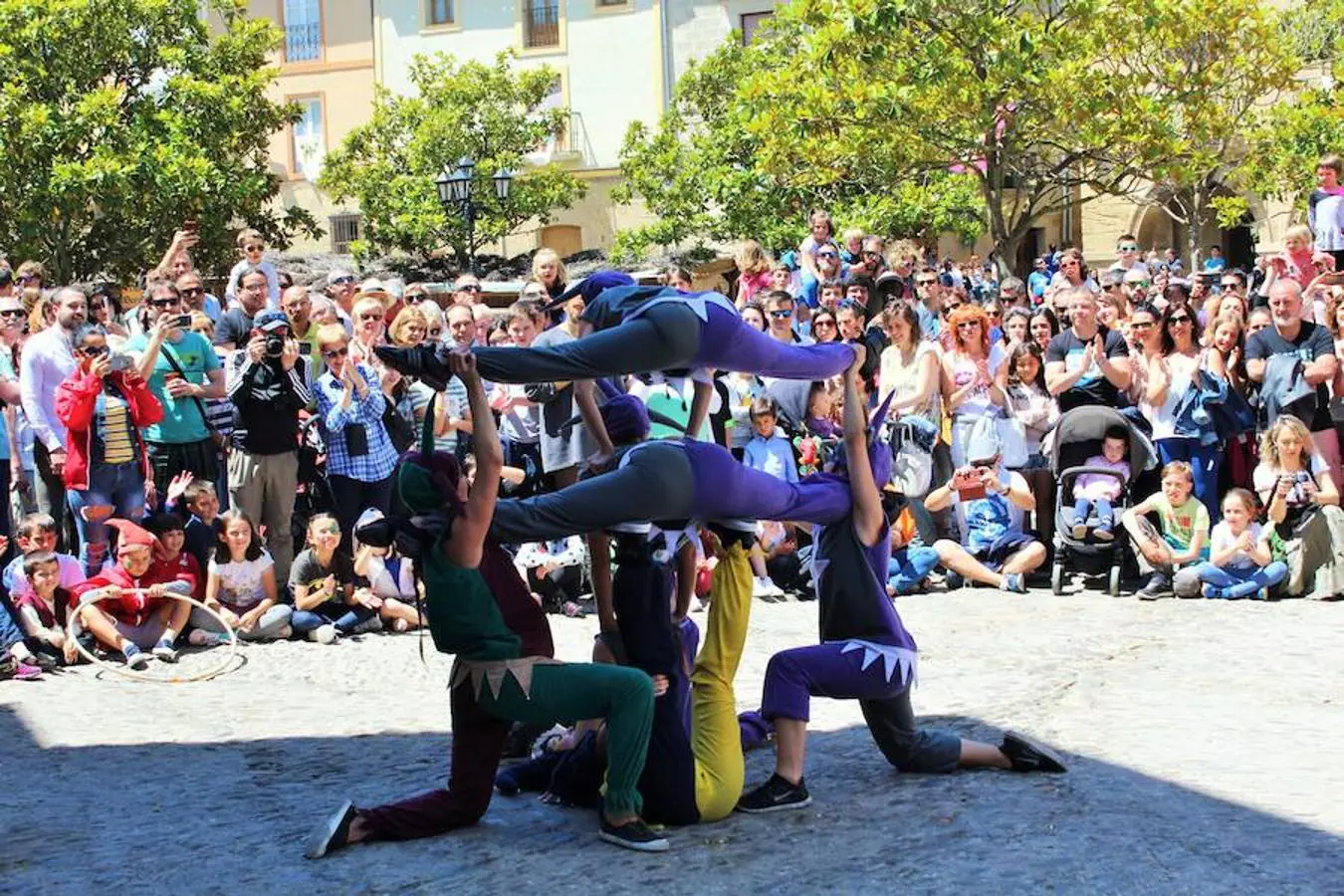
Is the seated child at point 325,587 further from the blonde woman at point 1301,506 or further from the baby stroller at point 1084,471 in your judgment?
the blonde woman at point 1301,506

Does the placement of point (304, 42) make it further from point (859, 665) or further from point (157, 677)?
point (859, 665)

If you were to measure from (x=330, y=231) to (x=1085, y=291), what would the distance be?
1228 inches

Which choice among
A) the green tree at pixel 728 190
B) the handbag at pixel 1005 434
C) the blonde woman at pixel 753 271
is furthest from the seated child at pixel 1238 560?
the green tree at pixel 728 190

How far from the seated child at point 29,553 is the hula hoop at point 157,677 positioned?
0.67ft

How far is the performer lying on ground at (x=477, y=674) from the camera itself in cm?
542

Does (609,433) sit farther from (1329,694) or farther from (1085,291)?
(1085,291)

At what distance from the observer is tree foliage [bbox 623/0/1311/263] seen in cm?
1869

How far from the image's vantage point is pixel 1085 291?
37.2 ft

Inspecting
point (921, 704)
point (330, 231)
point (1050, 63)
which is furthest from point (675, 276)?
point (330, 231)

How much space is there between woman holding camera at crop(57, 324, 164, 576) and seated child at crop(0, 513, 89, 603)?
408mm

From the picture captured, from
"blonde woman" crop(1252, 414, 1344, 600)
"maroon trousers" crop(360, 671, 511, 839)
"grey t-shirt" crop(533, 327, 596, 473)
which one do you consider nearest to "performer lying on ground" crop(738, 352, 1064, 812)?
"maroon trousers" crop(360, 671, 511, 839)

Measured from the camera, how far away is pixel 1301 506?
10.1 m

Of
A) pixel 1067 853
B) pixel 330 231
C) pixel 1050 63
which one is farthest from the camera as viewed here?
pixel 330 231

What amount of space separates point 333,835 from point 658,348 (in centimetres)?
177
